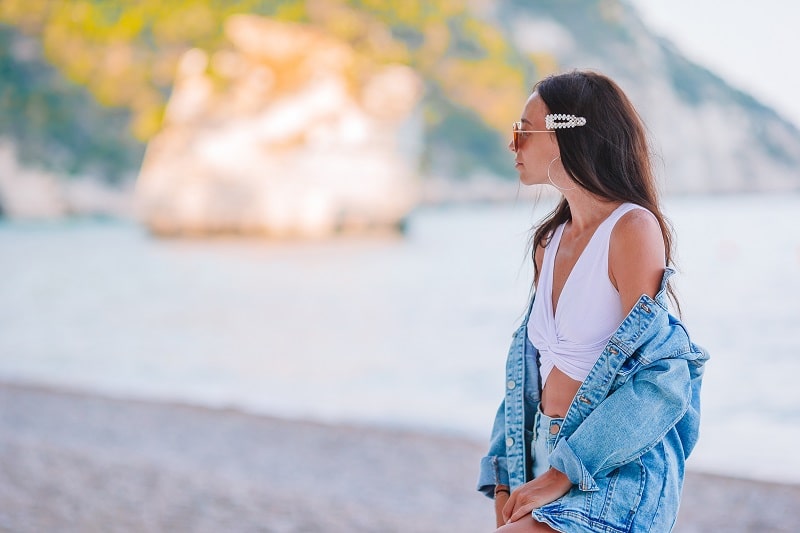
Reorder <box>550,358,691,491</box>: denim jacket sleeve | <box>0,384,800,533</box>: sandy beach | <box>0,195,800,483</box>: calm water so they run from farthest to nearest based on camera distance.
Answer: <box>0,195,800,483</box>: calm water → <box>0,384,800,533</box>: sandy beach → <box>550,358,691,491</box>: denim jacket sleeve

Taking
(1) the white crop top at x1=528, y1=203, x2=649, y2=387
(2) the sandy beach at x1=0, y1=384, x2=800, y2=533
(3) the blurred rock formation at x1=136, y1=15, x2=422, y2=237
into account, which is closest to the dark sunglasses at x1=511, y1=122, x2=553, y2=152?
(1) the white crop top at x1=528, y1=203, x2=649, y2=387

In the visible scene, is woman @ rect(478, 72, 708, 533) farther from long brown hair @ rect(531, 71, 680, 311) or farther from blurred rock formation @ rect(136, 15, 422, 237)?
blurred rock formation @ rect(136, 15, 422, 237)

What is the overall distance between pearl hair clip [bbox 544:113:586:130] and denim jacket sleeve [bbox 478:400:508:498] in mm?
327

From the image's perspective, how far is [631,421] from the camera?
3.12 feet

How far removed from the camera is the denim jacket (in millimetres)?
953

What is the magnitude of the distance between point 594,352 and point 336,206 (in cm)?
2250

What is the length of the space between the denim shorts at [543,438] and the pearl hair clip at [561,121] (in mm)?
314

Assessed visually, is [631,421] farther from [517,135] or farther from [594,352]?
[517,135]

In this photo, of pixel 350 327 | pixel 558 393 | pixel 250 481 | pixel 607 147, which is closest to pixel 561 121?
pixel 607 147

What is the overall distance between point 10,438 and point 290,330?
6.86 metres

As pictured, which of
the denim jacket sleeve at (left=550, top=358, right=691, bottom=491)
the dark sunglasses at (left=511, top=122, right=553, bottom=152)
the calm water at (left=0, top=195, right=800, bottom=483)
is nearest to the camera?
the denim jacket sleeve at (left=550, top=358, right=691, bottom=491)

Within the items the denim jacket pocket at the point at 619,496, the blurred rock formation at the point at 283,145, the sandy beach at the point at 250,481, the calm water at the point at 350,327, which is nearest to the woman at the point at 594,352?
the denim jacket pocket at the point at 619,496

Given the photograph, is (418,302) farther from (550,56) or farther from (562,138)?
(550,56)

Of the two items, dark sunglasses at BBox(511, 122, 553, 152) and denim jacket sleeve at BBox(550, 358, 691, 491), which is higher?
dark sunglasses at BBox(511, 122, 553, 152)
